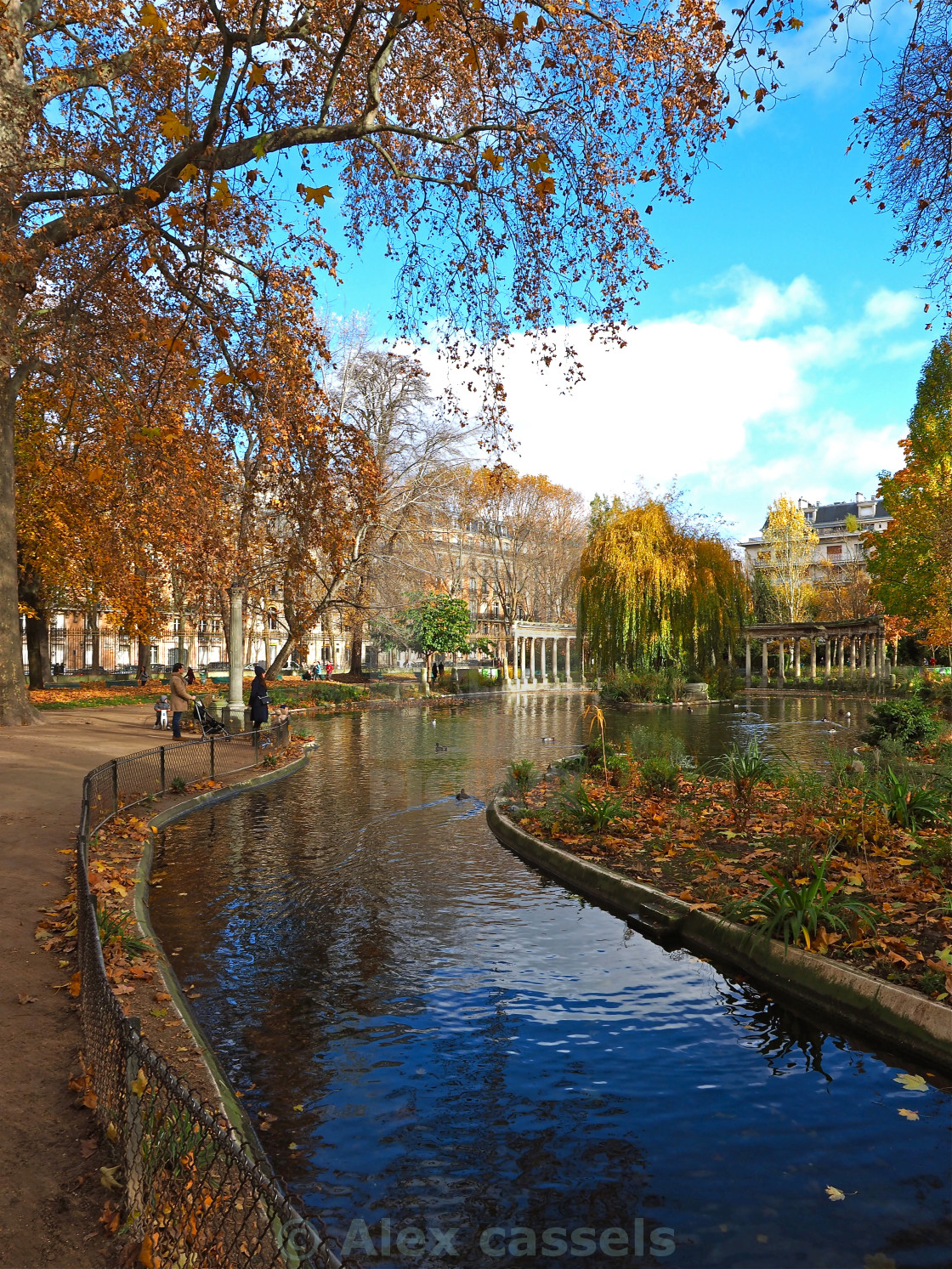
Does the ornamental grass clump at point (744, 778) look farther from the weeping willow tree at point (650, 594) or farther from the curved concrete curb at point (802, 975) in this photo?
the weeping willow tree at point (650, 594)

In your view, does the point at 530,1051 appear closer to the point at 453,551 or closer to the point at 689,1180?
the point at 689,1180

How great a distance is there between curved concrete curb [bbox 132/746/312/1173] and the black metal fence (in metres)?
0.13

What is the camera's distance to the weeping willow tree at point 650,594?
4069 cm

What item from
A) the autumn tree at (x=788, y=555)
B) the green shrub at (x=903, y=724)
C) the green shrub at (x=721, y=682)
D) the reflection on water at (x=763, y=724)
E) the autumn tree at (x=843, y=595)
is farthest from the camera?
the autumn tree at (x=843, y=595)

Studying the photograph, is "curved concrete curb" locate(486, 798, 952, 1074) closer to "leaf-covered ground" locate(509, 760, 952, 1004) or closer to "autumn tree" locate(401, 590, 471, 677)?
"leaf-covered ground" locate(509, 760, 952, 1004)

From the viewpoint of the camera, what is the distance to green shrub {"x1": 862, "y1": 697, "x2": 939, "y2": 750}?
17656 mm

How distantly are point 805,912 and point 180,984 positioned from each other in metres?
4.76

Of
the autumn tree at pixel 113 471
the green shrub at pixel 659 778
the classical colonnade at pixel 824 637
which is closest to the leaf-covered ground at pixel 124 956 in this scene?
the autumn tree at pixel 113 471

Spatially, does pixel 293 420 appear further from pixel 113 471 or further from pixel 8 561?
pixel 113 471

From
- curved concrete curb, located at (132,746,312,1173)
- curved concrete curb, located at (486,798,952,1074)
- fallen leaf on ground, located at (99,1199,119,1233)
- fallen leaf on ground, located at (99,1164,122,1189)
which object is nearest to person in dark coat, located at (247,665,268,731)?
curved concrete curb, located at (132,746,312,1173)

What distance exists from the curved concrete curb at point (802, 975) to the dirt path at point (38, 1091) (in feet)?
15.3

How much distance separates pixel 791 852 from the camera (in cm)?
860

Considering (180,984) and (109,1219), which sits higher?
(109,1219)

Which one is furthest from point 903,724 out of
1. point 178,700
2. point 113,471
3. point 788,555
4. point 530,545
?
point 788,555
